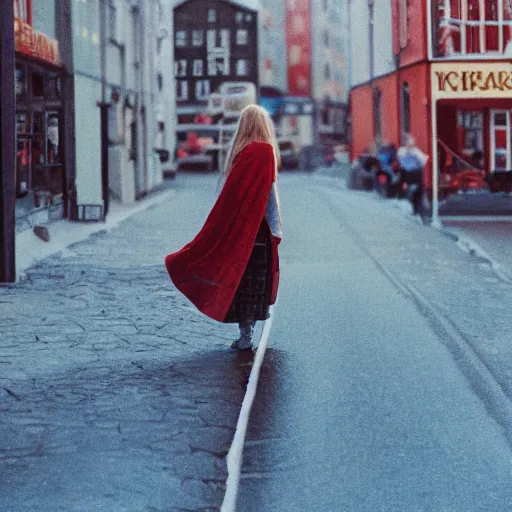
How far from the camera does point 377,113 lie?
37.8 m

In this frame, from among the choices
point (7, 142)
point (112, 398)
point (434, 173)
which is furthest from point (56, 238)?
point (112, 398)

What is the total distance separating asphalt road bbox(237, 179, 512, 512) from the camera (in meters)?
5.31

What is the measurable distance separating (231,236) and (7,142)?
194 inches

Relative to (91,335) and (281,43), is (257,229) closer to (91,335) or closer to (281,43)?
(91,335)

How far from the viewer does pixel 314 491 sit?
536 centimetres

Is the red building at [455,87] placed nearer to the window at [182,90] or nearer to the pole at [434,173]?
the pole at [434,173]

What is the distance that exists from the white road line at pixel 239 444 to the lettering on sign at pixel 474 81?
18.0 metres

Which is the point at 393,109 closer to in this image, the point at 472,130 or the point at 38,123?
the point at 472,130

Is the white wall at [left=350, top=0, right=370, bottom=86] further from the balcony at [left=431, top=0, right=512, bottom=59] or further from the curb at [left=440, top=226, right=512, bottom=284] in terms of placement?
the curb at [left=440, top=226, right=512, bottom=284]

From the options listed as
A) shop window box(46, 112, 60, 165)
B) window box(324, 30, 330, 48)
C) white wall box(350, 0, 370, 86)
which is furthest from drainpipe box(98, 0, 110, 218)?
window box(324, 30, 330, 48)

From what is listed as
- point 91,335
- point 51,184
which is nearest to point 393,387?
point 91,335

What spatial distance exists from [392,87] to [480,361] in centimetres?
2589

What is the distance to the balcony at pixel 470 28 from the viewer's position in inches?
1054

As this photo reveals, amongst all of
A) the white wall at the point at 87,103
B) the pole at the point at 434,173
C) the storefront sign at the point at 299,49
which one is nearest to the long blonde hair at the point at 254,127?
the pole at the point at 434,173
